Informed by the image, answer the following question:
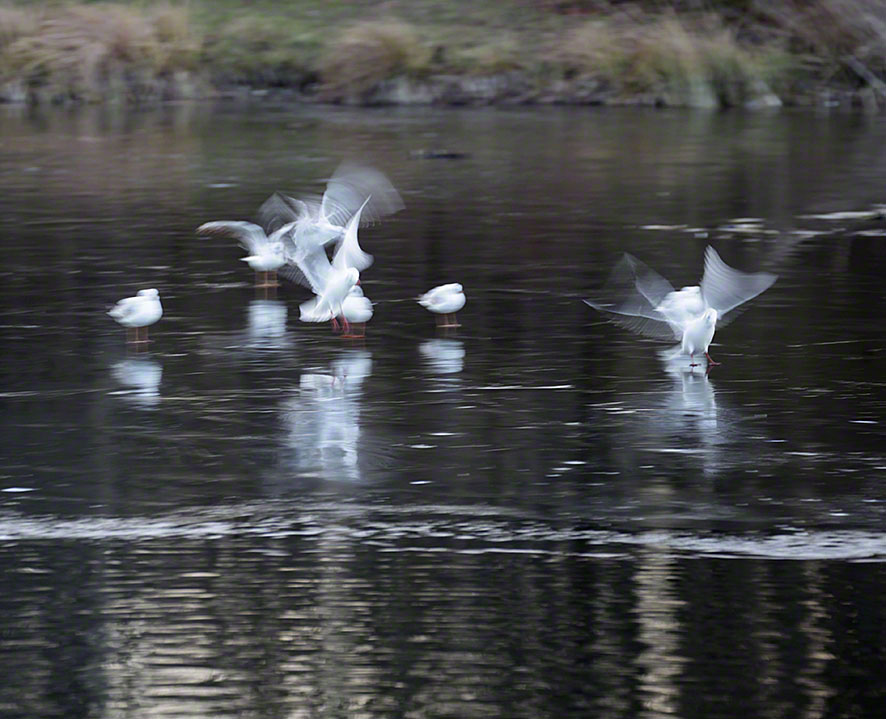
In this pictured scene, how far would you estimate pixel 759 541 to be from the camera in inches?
281

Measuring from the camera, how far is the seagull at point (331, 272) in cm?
1134

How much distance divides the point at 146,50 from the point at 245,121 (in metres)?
7.30

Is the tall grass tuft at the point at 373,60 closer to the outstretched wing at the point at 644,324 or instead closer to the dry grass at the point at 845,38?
the dry grass at the point at 845,38

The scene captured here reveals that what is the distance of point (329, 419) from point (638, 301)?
3537mm

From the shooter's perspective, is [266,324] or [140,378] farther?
[266,324]

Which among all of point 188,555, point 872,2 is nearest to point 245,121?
point 872,2

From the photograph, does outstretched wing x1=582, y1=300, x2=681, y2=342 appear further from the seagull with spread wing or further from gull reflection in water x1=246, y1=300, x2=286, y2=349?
the seagull with spread wing

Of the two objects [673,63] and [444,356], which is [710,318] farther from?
[673,63]

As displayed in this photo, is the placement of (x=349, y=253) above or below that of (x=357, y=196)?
below

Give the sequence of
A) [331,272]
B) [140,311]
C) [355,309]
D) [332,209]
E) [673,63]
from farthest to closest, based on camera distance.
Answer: [673,63]
[332,209]
[331,272]
[355,309]
[140,311]

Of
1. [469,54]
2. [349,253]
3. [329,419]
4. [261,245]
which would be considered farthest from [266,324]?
[469,54]

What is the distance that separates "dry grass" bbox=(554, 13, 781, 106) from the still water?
17.7m

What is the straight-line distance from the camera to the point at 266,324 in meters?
12.2

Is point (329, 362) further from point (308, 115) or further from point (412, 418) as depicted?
point (308, 115)
